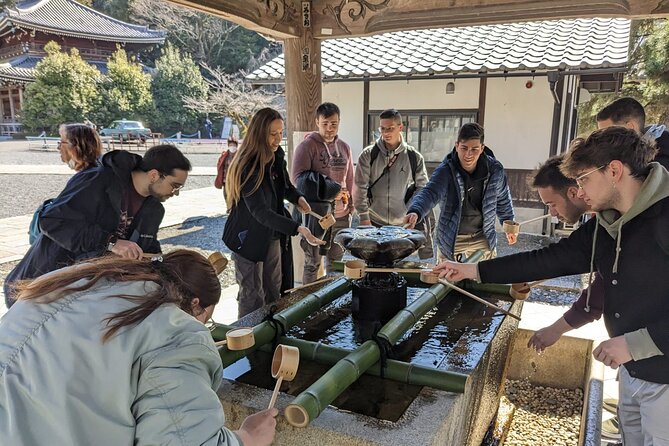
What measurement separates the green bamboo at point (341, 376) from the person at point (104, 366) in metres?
0.43

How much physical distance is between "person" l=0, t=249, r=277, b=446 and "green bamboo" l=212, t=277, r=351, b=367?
2.98 feet

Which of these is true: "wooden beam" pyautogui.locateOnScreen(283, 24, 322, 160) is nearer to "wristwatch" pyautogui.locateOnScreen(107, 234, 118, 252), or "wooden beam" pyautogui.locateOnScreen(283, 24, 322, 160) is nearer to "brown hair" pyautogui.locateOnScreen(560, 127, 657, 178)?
"wristwatch" pyautogui.locateOnScreen(107, 234, 118, 252)

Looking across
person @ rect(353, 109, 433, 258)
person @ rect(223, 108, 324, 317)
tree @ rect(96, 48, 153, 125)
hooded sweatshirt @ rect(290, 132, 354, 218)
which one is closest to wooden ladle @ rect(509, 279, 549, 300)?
person @ rect(223, 108, 324, 317)

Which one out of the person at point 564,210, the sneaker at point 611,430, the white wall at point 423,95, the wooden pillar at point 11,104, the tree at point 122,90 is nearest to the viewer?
the person at point 564,210

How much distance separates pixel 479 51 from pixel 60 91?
21.7 m

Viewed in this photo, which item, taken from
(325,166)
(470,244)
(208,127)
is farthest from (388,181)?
(208,127)

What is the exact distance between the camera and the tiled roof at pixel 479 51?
25.7ft


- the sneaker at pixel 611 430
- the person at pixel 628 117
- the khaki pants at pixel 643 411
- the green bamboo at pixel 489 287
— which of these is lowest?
the sneaker at pixel 611 430

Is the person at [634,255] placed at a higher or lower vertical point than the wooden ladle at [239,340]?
higher

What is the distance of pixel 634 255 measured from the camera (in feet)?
6.40

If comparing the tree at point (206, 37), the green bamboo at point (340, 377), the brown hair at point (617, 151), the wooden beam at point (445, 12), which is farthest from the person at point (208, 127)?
the brown hair at point (617, 151)

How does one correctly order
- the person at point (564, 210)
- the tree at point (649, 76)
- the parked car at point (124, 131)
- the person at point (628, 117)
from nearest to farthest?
the person at point (564, 210)
the person at point (628, 117)
the tree at point (649, 76)
the parked car at point (124, 131)

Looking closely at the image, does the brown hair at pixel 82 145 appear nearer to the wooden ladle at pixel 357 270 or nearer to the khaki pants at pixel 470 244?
the wooden ladle at pixel 357 270

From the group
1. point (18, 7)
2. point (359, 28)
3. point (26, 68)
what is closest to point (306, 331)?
point (359, 28)
